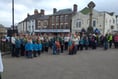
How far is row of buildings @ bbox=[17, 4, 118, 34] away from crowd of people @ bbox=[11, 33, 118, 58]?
1294 inches

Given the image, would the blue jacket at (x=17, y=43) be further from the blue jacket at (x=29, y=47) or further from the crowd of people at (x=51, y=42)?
the blue jacket at (x=29, y=47)

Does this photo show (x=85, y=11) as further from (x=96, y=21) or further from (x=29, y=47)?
(x=29, y=47)

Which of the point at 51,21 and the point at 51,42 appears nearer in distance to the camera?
the point at 51,42

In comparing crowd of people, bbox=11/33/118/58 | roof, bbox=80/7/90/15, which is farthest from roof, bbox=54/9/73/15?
crowd of people, bbox=11/33/118/58

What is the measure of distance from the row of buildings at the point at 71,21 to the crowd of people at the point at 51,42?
108 ft

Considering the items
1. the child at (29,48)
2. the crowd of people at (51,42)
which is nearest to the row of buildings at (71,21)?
the crowd of people at (51,42)

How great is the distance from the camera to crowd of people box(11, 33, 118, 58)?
16.0m

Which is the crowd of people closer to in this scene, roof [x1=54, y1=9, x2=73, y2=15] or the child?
the child

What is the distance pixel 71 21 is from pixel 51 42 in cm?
4138

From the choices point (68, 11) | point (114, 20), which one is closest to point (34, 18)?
point (68, 11)

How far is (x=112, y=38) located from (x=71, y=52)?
654 cm

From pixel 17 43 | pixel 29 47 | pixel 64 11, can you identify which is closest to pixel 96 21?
pixel 64 11

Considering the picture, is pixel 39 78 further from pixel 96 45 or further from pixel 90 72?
pixel 96 45

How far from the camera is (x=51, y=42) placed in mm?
19750
